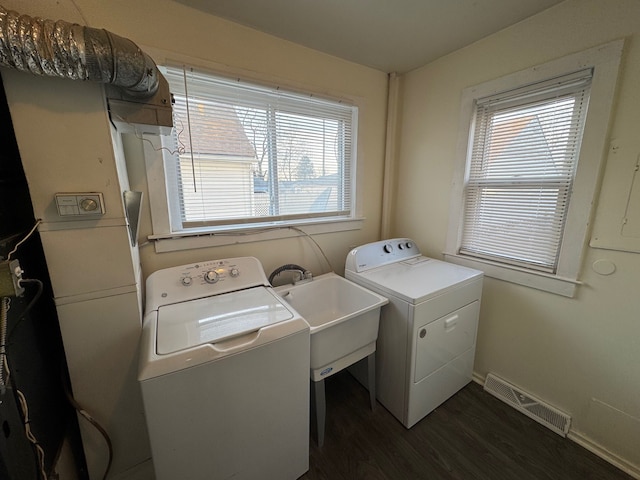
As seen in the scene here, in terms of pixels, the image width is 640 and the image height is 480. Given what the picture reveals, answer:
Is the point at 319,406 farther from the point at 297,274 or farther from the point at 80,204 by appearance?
the point at 80,204

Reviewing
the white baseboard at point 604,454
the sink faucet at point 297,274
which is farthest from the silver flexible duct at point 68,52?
the white baseboard at point 604,454

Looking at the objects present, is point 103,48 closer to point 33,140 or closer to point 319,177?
point 33,140

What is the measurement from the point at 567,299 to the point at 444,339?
70cm

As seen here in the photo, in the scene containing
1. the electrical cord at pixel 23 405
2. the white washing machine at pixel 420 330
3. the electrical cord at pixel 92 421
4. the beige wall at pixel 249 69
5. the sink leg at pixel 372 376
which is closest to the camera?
the electrical cord at pixel 23 405

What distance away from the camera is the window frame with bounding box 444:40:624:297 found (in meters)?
1.20

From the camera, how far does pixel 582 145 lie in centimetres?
129

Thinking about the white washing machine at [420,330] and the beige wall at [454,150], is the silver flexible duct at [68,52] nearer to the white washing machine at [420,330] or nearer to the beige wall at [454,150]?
the beige wall at [454,150]

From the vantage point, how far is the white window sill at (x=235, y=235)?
4.66 ft

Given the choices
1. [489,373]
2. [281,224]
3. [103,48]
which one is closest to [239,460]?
[281,224]

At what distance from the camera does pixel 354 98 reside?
193 centimetres

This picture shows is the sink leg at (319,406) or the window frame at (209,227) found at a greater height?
the window frame at (209,227)

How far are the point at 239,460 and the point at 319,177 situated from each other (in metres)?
1.68

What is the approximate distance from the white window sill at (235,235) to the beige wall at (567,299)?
0.89 meters

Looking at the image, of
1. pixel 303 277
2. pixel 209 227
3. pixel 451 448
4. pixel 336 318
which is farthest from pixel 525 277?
pixel 209 227
